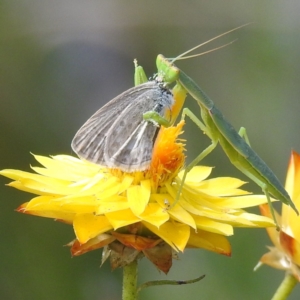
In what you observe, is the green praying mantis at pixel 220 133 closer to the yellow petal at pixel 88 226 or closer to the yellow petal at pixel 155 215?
the yellow petal at pixel 155 215

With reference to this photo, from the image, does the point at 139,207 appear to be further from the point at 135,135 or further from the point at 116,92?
the point at 116,92

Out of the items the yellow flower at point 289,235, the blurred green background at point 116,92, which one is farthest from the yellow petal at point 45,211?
the blurred green background at point 116,92

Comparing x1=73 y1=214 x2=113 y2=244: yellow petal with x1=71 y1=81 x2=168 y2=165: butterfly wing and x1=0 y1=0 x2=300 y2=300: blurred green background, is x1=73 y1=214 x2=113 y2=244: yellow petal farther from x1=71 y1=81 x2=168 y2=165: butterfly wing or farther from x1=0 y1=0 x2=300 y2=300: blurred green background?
x1=0 y1=0 x2=300 y2=300: blurred green background

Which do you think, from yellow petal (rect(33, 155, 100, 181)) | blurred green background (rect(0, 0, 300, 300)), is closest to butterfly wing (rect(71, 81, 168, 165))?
yellow petal (rect(33, 155, 100, 181))

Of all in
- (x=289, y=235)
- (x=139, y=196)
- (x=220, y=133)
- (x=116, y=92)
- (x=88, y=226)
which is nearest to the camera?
(x=88, y=226)

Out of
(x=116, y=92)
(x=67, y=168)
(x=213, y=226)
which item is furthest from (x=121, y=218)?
(x=116, y=92)

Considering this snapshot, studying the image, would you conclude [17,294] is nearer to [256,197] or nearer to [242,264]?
[242,264]
